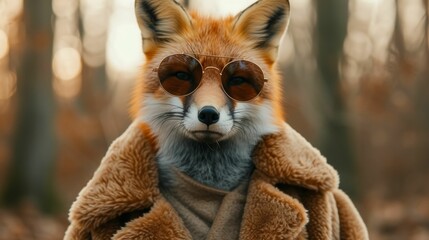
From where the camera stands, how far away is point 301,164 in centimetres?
360

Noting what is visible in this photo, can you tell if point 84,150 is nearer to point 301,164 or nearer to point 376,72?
point 376,72

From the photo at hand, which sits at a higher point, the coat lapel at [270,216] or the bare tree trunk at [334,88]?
the bare tree trunk at [334,88]

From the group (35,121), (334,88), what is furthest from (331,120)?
(35,121)

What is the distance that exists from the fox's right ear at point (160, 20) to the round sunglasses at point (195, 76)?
0.61 feet

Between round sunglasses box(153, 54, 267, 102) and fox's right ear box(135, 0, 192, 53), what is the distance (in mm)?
186

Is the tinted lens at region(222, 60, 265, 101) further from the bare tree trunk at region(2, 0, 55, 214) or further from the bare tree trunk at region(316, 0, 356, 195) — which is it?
the bare tree trunk at region(2, 0, 55, 214)

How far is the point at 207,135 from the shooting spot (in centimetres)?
335

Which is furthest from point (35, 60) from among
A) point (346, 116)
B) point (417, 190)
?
point (417, 190)

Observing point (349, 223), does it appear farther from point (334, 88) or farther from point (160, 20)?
point (334, 88)

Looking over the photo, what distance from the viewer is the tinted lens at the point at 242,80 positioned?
3.38 metres

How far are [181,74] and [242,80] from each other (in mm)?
293

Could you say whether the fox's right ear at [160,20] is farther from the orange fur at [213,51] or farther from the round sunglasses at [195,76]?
the round sunglasses at [195,76]

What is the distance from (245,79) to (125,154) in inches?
29.2

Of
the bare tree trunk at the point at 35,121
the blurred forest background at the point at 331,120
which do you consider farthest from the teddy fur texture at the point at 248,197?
the bare tree trunk at the point at 35,121
